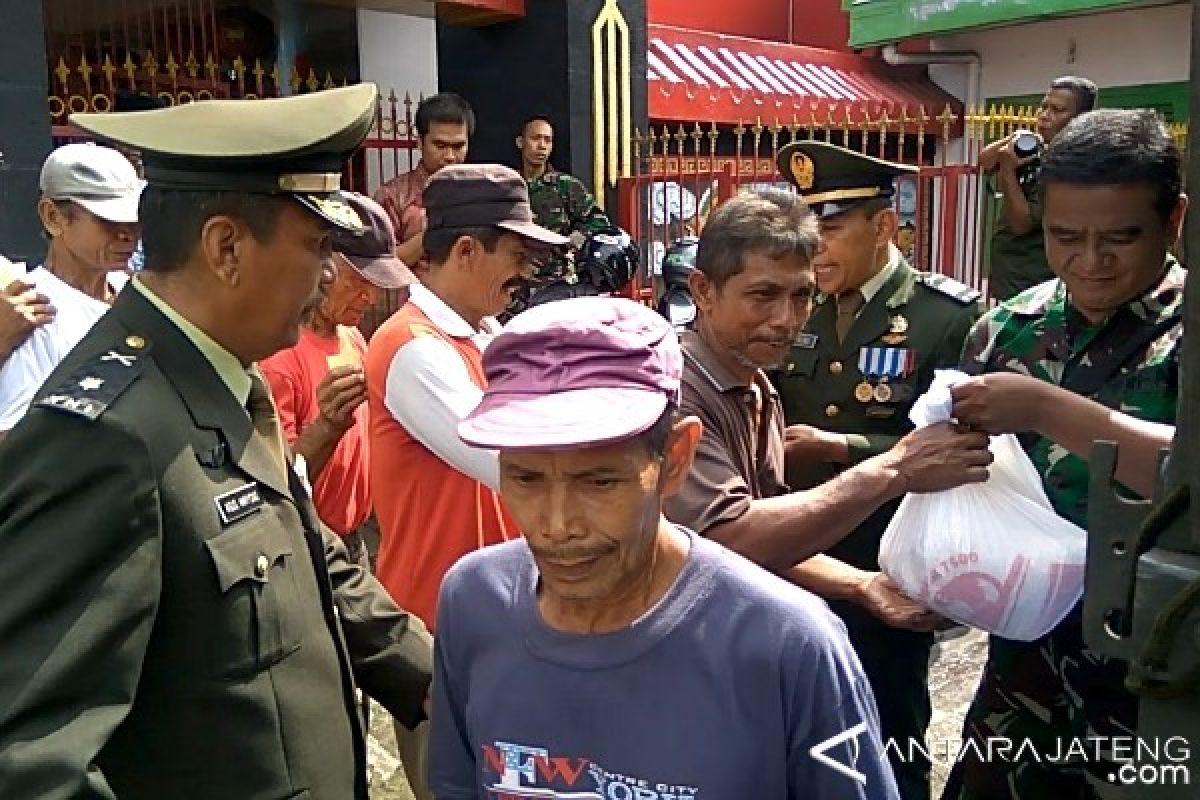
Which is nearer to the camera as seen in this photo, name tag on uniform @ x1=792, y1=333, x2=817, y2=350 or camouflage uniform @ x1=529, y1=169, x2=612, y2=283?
name tag on uniform @ x1=792, y1=333, x2=817, y2=350

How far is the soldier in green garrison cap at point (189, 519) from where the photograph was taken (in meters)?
1.43

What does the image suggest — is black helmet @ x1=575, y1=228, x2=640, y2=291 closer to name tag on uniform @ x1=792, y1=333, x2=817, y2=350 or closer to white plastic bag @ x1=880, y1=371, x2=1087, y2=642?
name tag on uniform @ x1=792, y1=333, x2=817, y2=350

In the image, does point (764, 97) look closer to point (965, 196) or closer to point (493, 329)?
point (965, 196)

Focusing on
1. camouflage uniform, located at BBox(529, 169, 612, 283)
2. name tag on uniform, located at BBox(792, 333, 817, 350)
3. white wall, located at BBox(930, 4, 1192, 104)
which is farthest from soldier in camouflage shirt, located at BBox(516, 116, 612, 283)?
white wall, located at BBox(930, 4, 1192, 104)

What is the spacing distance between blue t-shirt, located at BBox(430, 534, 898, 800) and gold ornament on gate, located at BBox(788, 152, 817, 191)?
1.87m

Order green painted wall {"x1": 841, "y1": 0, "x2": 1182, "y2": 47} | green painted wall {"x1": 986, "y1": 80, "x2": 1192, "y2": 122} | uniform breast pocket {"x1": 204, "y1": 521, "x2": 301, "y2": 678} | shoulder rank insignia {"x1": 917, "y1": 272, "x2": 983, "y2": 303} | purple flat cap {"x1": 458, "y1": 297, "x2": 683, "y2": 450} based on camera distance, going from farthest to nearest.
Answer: green painted wall {"x1": 841, "y1": 0, "x2": 1182, "y2": 47} < green painted wall {"x1": 986, "y1": 80, "x2": 1192, "y2": 122} < shoulder rank insignia {"x1": 917, "y1": 272, "x2": 983, "y2": 303} < uniform breast pocket {"x1": 204, "y1": 521, "x2": 301, "y2": 678} < purple flat cap {"x1": 458, "y1": 297, "x2": 683, "y2": 450}

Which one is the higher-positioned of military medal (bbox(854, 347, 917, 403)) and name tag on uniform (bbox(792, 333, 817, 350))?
name tag on uniform (bbox(792, 333, 817, 350))

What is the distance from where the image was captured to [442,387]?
254 centimetres

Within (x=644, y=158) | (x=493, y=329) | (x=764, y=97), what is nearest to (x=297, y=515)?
(x=493, y=329)

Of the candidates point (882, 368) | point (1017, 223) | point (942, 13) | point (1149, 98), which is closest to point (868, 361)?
point (882, 368)

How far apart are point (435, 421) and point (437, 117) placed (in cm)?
388

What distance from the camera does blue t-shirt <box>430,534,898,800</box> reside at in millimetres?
1334

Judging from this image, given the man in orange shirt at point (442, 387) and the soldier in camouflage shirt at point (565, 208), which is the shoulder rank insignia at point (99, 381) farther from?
the soldier in camouflage shirt at point (565, 208)

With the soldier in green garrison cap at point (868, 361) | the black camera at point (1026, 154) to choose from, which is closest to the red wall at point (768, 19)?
the black camera at point (1026, 154)
